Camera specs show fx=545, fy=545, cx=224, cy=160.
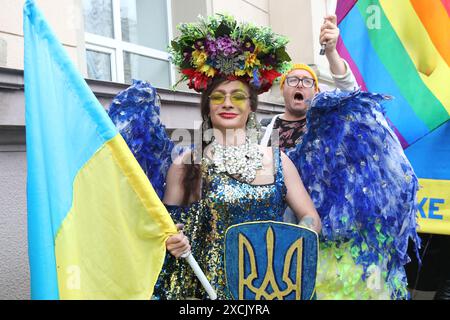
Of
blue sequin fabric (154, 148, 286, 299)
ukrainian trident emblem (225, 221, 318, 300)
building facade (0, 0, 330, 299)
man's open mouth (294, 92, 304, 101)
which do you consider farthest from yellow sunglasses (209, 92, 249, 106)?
man's open mouth (294, 92, 304, 101)

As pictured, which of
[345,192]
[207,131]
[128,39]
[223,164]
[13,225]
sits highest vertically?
[128,39]

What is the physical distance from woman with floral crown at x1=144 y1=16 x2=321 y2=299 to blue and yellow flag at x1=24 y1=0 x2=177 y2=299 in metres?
0.39

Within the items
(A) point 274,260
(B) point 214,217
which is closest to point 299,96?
(B) point 214,217

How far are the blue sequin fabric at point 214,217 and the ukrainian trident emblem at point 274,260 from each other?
0.62 feet

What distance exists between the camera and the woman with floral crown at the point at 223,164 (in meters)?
2.24

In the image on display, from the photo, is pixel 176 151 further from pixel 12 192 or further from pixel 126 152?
pixel 12 192

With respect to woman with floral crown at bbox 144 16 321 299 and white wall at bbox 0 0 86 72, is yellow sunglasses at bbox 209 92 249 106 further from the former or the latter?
white wall at bbox 0 0 86 72

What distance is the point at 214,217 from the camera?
89.0 inches

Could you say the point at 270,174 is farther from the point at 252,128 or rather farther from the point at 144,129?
the point at 144,129

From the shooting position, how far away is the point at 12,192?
11.1 ft

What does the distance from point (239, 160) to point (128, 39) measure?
3.34m

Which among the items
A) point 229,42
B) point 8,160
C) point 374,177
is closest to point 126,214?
point 229,42
